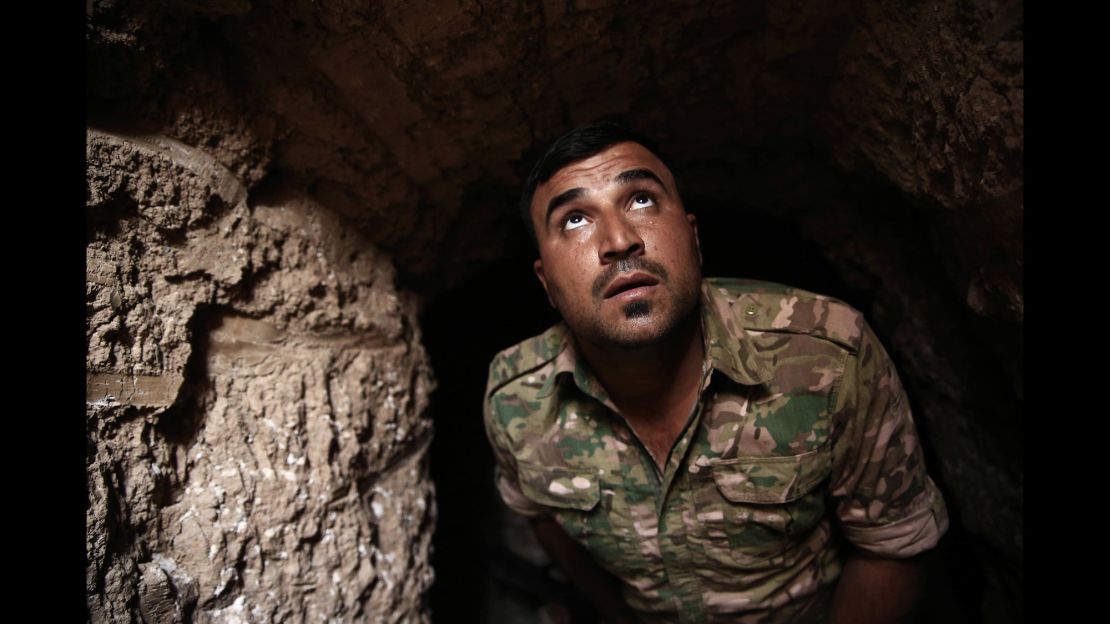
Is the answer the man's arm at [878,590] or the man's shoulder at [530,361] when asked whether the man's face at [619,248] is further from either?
the man's arm at [878,590]

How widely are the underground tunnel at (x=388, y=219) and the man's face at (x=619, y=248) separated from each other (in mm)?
326

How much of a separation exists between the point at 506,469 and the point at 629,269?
2.82 feet

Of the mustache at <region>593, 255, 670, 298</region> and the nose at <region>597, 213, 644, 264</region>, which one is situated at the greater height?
the nose at <region>597, 213, 644, 264</region>

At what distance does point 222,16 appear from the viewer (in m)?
1.15

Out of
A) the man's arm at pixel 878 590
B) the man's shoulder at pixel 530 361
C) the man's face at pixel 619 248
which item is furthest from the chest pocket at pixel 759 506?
the man's shoulder at pixel 530 361

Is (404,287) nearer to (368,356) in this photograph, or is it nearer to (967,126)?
(368,356)

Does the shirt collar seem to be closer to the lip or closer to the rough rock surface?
the lip

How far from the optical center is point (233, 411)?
1.21m

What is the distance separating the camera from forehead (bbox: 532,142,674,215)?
1377 millimetres

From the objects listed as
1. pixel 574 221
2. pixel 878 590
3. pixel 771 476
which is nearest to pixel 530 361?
pixel 574 221

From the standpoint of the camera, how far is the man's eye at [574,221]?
4.55 ft

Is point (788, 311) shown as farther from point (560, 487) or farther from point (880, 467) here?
point (560, 487)

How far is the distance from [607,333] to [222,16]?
41.2 inches

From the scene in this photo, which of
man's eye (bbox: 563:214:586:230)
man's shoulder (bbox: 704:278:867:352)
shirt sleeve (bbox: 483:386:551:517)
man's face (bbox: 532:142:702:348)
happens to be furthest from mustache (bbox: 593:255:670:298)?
shirt sleeve (bbox: 483:386:551:517)
